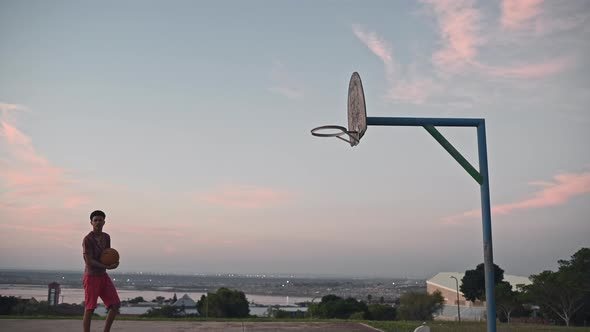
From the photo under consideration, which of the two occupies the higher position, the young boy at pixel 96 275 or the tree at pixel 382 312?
the young boy at pixel 96 275

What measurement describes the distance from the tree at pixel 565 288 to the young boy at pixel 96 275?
30.7m

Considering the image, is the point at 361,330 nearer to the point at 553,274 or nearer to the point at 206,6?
the point at 206,6

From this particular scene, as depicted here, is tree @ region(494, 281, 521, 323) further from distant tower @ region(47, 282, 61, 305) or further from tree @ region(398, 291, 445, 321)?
distant tower @ region(47, 282, 61, 305)

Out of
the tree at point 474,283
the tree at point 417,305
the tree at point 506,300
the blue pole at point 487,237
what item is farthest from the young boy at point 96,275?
the tree at point 474,283

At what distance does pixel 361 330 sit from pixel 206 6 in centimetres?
976

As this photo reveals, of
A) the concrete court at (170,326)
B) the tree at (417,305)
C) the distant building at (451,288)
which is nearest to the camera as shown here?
the concrete court at (170,326)

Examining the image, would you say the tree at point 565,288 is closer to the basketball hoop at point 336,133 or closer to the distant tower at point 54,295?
the distant tower at point 54,295

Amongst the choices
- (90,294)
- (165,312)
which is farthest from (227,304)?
(90,294)

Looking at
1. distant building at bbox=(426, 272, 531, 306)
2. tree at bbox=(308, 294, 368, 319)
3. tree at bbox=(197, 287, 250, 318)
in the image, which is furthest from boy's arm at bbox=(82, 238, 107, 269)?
distant building at bbox=(426, 272, 531, 306)

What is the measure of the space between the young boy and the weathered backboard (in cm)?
387

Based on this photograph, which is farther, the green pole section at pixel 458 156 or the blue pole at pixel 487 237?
the green pole section at pixel 458 156

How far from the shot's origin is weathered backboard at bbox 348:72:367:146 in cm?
852

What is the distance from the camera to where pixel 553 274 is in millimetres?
33875

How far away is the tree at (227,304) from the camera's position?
26.4m
